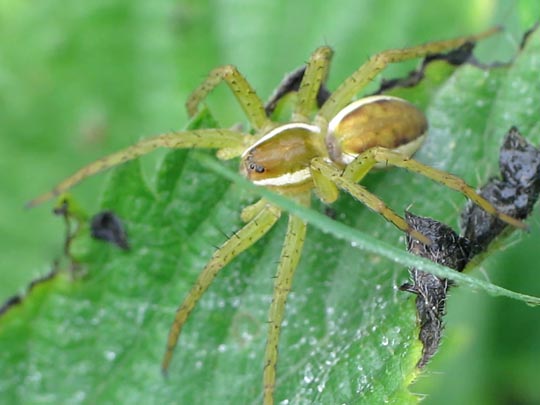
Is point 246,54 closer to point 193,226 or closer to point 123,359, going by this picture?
point 193,226

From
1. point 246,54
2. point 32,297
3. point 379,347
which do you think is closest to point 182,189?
point 32,297

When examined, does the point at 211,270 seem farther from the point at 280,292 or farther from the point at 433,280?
the point at 433,280

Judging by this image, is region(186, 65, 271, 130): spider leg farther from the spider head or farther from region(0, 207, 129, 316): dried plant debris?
region(0, 207, 129, 316): dried plant debris

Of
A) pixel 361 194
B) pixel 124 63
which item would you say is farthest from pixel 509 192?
pixel 124 63

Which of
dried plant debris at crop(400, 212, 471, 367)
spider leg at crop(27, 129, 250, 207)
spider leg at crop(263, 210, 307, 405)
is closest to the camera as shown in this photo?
dried plant debris at crop(400, 212, 471, 367)

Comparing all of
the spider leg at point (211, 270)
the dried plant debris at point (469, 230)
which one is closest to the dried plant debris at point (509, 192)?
the dried plant debris at point (469, 230)

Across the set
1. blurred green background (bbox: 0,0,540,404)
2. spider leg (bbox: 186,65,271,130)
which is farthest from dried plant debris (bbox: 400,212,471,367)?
blurred green background (bbox: 0,0,540,404)

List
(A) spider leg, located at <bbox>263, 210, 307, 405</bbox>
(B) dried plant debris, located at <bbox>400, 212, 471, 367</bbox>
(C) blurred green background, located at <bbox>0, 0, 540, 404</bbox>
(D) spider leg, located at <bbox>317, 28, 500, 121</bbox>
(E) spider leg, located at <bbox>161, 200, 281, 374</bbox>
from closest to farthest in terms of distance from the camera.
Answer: (B) dried plant debris, located at <bbox>400, 212, 471, 367</bbox> < (A) spider leg, located at <bbox>263, 210, 307, 405</bbox> < (E) spider leg, located at <bbox>161, 200, 281, 374</bbox> < (D) spider leg, located at <bbox>317, 28, 500, 121</bbox> < (C) blurred green background, located at <bbox>0, 0, 540, 404</bbox>
